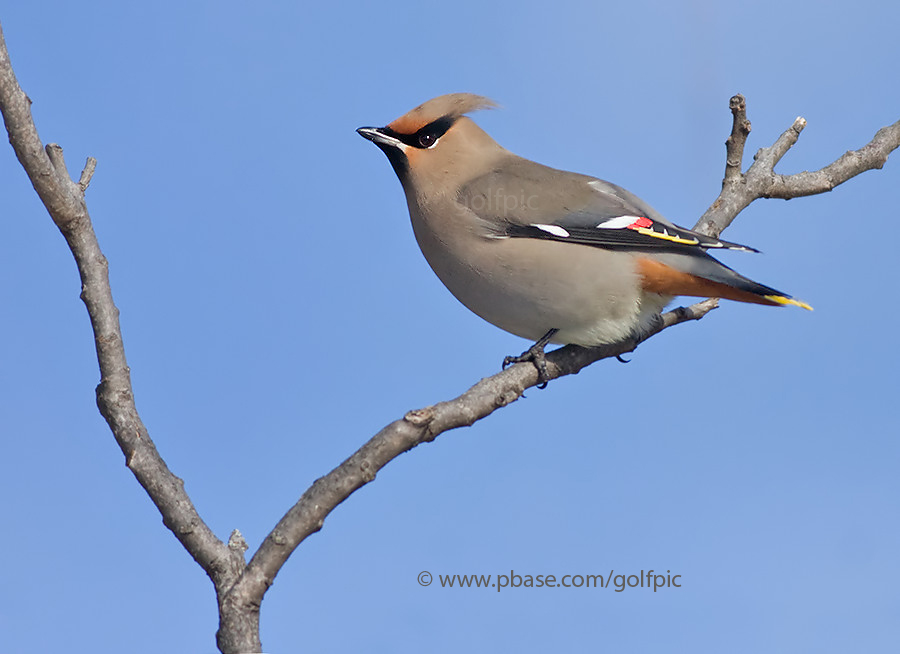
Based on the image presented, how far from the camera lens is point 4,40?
11.4ft

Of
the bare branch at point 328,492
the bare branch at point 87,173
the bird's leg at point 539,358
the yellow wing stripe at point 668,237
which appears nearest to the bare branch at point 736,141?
the yellow wing stripe at point 668,237

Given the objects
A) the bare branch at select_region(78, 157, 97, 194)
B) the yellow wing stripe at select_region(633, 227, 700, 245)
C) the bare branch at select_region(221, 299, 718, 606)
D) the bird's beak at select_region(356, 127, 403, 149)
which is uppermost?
the bird's beak at select_region(356, 127, 403, 149)

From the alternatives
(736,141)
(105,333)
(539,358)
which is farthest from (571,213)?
(105,333)

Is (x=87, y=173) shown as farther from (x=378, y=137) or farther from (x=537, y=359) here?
(x=537, y=359)

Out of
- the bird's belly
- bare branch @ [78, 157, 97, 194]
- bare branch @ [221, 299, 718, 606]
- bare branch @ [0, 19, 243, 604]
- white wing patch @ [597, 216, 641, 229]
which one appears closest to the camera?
bare branch @ [221, 299, 718, 606]

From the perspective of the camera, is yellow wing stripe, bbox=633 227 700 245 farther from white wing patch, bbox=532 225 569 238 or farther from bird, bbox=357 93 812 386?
white wing patch, bbox=532 225 569 238

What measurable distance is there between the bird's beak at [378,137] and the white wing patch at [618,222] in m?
1.06

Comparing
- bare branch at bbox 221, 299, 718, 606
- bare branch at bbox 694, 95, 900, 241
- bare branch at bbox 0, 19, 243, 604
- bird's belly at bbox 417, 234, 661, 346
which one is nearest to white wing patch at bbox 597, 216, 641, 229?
bird's belly at bbox 417, 234, 661, 346

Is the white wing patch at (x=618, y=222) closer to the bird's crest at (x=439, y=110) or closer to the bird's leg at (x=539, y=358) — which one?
the bird's leg at (x=539, y=358)

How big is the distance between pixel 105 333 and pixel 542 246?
1880mm

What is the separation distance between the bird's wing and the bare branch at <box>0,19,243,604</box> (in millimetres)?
1698

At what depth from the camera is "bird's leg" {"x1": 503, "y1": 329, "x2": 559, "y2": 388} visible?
4281 mm

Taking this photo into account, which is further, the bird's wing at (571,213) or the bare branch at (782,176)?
the bare branch at (782,176)

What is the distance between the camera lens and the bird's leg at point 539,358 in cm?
428
